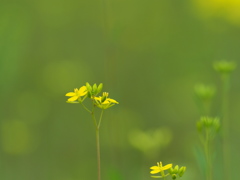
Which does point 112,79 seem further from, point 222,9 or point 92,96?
point 92,96

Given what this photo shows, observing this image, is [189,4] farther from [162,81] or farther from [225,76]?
[225,76]

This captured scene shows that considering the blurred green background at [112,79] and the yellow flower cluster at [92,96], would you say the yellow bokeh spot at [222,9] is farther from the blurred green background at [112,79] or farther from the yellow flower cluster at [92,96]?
the yellow flower cluster at [92,96]

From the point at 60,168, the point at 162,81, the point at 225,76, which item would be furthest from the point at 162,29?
the point at 225,76

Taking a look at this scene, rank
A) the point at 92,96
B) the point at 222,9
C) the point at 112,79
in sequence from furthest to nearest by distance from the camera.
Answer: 1. the point at 222,9
2. the point at 112,79
3. the point at 92,96

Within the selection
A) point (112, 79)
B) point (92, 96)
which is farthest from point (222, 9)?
point (92, 96)

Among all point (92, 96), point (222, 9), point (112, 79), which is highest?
point (222, 9)

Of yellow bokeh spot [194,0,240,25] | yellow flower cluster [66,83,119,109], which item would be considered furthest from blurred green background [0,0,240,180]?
yellow flower cluster [66,83,119,109]

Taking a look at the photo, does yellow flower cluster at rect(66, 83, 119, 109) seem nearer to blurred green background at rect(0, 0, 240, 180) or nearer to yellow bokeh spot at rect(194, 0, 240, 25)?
blurred green background at rect(0, 0, 240, 180)

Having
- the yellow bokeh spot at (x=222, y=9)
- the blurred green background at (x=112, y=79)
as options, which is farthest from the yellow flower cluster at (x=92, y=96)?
the yellow bokeh spot at (x=222, y=9)
